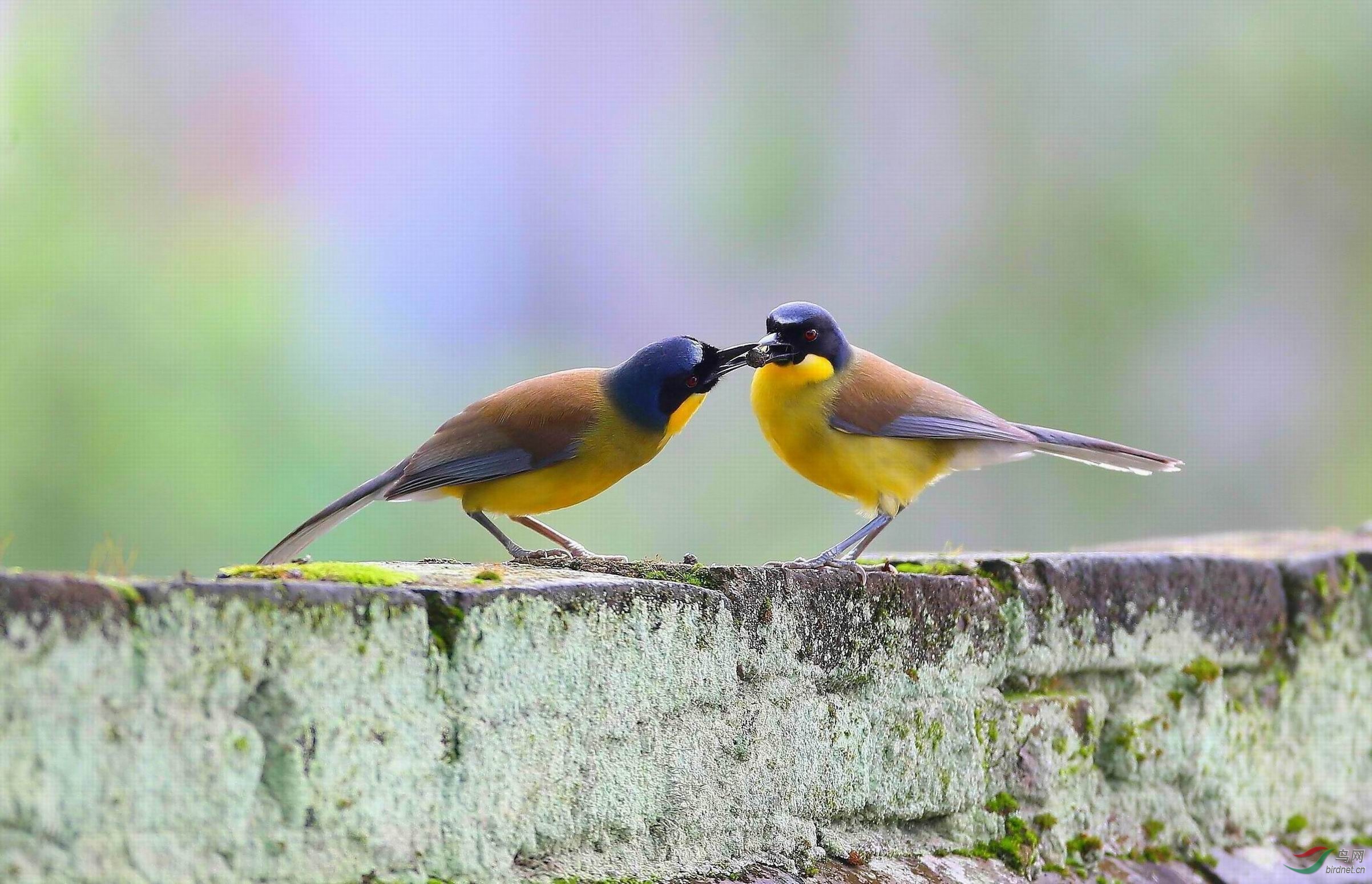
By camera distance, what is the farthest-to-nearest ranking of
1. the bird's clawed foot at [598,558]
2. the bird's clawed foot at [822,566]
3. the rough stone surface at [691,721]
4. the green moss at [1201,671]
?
the green moss at [1201,671]
the bird's clawed foot at [822,566]
the bird's clawed foot at [598,558]
the rough stone surface at [691,721]

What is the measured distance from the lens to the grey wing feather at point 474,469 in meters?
3.37

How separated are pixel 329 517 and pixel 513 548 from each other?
17.9 inches

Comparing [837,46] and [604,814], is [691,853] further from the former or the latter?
[837,46]

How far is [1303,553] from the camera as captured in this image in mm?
4191

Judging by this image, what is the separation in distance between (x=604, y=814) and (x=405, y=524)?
1153cm

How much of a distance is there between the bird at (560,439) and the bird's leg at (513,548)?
17mm

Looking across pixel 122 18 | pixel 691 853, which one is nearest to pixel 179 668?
pixel 691 853

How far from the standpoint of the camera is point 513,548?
3387mm

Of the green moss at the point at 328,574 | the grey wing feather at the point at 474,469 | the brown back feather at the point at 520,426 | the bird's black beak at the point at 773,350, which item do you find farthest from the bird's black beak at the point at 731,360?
the green moss at the point at 328,574

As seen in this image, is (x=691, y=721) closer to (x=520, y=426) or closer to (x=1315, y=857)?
(x=520, y=426)

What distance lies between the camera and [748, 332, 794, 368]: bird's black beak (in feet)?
12.0

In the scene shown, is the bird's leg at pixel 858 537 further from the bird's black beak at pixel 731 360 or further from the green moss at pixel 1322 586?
the green moss at pixel 1322 586

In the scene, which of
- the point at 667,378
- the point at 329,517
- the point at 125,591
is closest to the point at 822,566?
the point at 667,378

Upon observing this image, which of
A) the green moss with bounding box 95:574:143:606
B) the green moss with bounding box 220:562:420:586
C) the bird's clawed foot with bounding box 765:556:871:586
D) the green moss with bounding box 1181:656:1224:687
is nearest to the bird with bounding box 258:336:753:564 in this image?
the bird's clawed foot with bounding box 765:556:871:586
